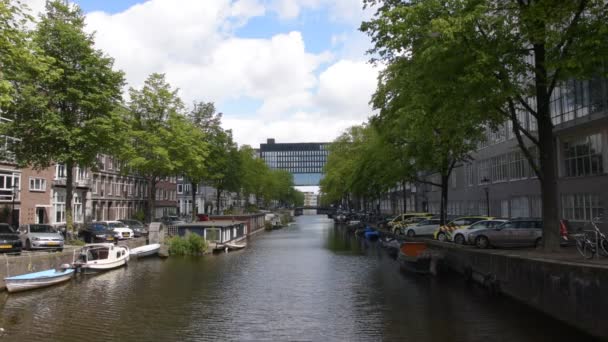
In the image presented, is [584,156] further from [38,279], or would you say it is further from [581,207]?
[38,279]

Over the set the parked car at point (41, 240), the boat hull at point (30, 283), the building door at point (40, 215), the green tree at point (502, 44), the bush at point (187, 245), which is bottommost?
the boat hull at point (30, 283)

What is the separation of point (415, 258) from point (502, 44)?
13.3 meters

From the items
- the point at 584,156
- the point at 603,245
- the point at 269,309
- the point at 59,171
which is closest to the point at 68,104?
the point at 269,309

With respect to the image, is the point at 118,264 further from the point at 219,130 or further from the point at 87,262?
the point at 219,130

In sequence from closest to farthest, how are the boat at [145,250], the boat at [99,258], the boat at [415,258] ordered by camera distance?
the boat at [415,258] → the boat at [99,258] → the boat at [145,250]

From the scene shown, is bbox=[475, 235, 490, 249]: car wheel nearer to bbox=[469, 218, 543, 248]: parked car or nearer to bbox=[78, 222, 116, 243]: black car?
bbox=[469, 218, 543, 248]: parked car

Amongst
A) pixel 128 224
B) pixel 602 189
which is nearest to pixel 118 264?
pixel 128 224

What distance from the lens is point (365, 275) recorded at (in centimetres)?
2917

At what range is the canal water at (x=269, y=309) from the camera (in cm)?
1600

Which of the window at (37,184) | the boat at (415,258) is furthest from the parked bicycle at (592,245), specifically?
the window at (37,184)

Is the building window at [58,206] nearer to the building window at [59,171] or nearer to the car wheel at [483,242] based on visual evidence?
the building window at [59,171]

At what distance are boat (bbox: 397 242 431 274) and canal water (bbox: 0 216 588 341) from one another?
0.83 m

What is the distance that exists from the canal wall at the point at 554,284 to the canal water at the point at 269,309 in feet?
1.58

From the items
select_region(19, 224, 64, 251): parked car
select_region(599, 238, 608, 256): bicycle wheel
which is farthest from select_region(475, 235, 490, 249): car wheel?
select_region(19, 224, 64, 251): parked car
